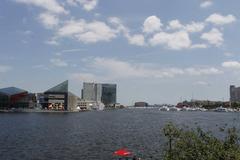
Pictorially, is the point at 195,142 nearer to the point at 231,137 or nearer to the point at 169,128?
the point at 231,137

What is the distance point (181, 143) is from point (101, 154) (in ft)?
138

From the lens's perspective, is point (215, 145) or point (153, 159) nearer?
point (215, 145)

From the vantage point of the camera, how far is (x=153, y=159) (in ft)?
207

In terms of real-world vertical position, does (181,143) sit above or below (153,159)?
above

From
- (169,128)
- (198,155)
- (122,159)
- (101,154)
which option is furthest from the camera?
(101,154)

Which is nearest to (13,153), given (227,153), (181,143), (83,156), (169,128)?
(83,156)

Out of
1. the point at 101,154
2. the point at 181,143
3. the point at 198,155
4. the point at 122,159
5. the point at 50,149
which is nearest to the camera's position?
the point at 198,155

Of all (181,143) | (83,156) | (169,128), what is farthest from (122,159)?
(181,143)

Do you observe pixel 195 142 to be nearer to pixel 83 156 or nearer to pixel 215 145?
pixel 215 145

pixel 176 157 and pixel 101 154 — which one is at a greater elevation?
pixel 176 157

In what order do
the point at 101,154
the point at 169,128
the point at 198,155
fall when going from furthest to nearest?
the point at 101,154, the point at 169,128, the point at 198,155

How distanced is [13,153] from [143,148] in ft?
85.3

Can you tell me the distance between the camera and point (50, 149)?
250ft

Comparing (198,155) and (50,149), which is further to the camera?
(50,149)
